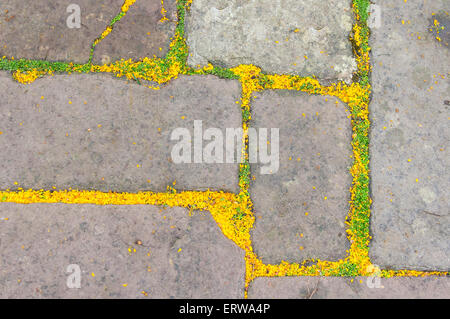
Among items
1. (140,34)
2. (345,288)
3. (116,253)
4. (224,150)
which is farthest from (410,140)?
(116,253)

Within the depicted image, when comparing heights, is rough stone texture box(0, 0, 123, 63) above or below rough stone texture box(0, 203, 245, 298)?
above

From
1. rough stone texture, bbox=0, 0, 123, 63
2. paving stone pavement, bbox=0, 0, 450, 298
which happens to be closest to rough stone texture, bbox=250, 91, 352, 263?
paving stone pavement, bbox=0, 0, 450, 298

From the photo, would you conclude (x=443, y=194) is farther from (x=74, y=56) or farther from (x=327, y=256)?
(x=74, y=56)

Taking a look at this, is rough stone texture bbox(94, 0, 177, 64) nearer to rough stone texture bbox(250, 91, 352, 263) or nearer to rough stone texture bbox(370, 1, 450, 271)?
rough stone texture bbox(250, 91, 352, 263)

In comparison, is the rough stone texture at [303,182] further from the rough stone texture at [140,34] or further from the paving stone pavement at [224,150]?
the rough stone texture at [140,34]

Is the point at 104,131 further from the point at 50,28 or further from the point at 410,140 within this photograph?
the point at 410,140

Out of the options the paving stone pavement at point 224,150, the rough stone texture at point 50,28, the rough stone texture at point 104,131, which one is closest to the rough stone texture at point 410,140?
the paving stone pavement at point 224,150

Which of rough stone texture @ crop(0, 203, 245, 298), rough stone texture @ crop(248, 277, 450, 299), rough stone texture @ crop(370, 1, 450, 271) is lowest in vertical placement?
rough stone texture @ crop(248, 277, 450, 299)
